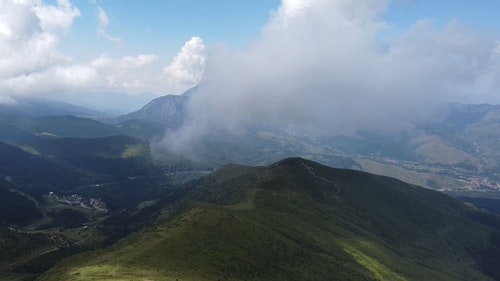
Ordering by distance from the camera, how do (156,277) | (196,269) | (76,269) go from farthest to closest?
(196,269) → (76,269) → (156,277)

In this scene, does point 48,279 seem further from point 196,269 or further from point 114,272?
point 196,269

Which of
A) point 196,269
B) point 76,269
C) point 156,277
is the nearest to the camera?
point 156,277

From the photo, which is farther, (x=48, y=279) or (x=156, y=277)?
(x=48, y=279)

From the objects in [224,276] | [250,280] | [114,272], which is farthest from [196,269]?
[114,272]

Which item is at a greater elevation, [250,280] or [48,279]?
[250,280]

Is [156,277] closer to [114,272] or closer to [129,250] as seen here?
[114,272]

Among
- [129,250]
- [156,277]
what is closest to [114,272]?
[156,277]

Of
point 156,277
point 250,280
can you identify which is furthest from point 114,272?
point 250,280

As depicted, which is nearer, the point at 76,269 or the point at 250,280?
the point at 76,269

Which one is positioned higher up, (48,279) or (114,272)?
(114,272)
